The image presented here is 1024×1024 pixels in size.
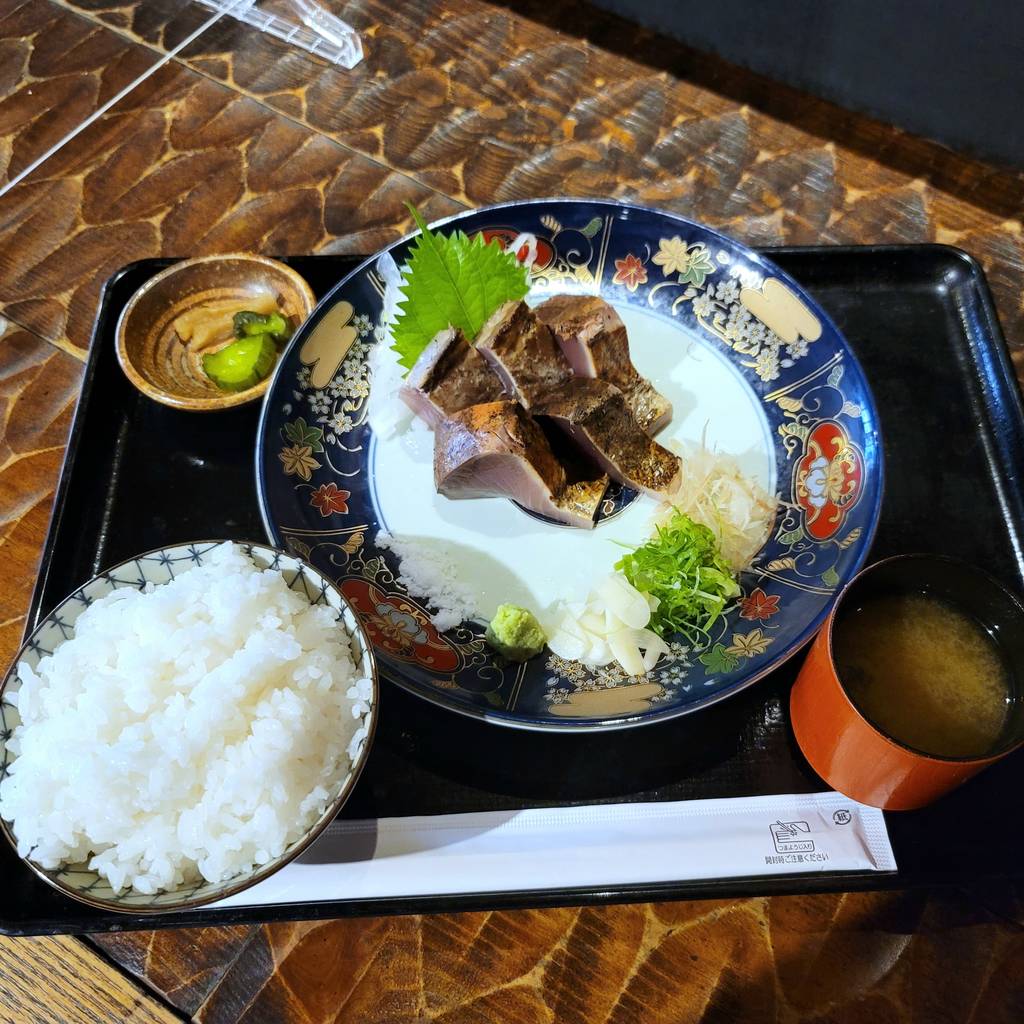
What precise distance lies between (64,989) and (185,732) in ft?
2.33

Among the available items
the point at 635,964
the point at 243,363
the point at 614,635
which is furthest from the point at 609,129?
the point at 635,964

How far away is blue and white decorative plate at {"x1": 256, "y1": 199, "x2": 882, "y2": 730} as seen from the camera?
1.71 m

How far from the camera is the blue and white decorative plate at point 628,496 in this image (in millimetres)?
1713

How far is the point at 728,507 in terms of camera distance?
1911 millimetres

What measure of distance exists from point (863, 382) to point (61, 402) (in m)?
2.10

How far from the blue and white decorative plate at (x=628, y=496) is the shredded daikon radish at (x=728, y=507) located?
0.04 meters

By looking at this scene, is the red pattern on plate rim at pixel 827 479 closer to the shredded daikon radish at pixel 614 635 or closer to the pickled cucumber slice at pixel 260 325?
the shredded daikon radish at pixel 614 635

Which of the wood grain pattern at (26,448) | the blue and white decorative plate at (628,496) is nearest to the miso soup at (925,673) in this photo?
the blue and white decorative plate at (628,496)

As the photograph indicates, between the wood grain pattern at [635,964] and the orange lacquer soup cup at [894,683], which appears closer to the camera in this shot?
the orange lacquer soup cup at [894,683]

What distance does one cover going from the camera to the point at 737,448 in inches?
Result: 80.7

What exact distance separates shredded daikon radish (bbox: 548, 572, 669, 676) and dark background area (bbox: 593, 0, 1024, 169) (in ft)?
7.00

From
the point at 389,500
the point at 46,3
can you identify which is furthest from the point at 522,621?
the point at 46,3

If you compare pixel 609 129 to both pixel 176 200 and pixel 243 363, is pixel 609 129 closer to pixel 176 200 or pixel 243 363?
pixel 176 200

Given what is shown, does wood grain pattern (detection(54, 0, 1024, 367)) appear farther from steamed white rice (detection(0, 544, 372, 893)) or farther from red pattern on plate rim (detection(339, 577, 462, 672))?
steamed white rice (detection(0, 544, 372, 893))
